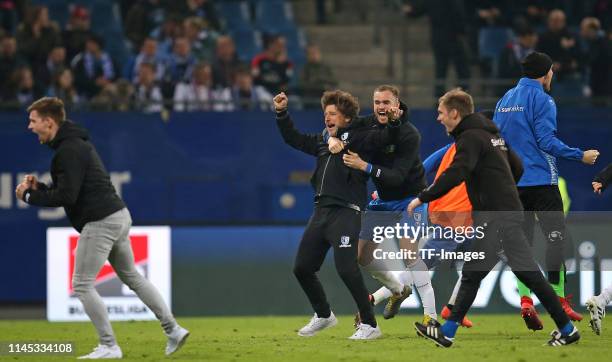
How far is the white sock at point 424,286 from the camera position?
11.7 meters

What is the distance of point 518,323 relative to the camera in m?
13.8

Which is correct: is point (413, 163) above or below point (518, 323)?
above

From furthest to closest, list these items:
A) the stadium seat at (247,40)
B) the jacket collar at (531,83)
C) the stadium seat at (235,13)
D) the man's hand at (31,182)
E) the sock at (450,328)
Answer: the stadium seat at (235,13) → the stadium seat at (247,40) → the jacket collar at (531,83) → the sock at (450,328) → the man's hand at (31,182)

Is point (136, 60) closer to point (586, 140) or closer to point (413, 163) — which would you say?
point (586, 140)

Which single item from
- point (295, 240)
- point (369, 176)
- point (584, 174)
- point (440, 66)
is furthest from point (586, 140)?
point (369, 176)

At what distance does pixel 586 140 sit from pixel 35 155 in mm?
7500

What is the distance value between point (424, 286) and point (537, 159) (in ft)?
5.00

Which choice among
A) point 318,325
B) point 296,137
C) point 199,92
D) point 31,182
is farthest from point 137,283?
point 199,92

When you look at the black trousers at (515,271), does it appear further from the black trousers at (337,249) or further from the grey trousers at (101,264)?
the grey trousers at (101,264)

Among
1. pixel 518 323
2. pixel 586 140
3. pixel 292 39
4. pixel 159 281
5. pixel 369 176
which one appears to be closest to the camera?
pixel 369 176

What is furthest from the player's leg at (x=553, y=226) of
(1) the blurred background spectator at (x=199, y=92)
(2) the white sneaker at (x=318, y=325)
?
(1) the blurred background spectator at (x=199, y=92)

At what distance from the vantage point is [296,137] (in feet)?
39.1

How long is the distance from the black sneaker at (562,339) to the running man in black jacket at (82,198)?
137 inches

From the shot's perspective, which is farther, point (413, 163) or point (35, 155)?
point (35, 155)
